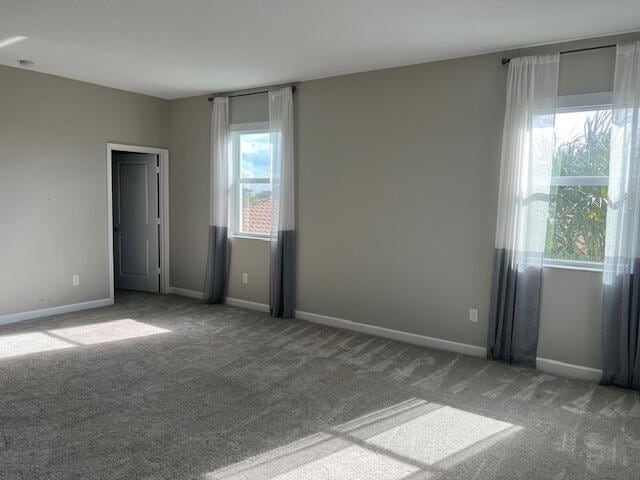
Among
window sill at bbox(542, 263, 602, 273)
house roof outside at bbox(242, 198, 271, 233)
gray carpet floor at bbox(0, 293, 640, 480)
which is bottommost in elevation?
gray carpet floor at bbox(0, 293, 640, 480)

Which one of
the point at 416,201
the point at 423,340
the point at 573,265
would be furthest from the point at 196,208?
the point at 573,265

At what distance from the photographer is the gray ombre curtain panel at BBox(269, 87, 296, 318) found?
18.1 feet

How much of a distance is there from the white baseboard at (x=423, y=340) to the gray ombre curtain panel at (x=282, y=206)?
30 centimetres

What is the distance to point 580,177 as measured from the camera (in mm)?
3949

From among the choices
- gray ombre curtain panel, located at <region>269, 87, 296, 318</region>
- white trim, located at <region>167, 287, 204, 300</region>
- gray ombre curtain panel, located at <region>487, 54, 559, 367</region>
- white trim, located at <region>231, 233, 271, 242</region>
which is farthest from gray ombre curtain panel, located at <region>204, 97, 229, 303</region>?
gray ombre curtain panel, located at <region>487, 54, 559, 367</region>

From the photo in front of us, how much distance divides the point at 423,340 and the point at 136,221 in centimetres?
468

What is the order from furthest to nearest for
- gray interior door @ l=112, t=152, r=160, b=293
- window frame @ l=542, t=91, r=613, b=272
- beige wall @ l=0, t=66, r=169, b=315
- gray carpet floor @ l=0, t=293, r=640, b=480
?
gray interior door @ l=112, t=152, r=160, b=293
beige wall @ l=0, t=66, r=169, b=315
window frame @ l=542, t=91, r=613, b=272
gray carpet floor @ l=0, t=293, r=640, b=480

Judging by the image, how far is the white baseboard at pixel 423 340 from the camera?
12.9 feet

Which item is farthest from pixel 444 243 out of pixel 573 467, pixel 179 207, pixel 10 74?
pixel 10 74

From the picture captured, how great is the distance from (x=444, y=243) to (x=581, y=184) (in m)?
1.28

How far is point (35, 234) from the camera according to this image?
5375mm

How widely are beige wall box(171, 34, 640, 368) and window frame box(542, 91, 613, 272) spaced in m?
0.06

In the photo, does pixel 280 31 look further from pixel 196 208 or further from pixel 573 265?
pixel 196 208

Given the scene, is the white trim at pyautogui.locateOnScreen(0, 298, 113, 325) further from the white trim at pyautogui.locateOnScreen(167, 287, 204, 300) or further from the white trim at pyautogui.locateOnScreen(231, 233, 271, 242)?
the white trim at pyautogui.locateOnScreen(231, 233, 271, 242)
